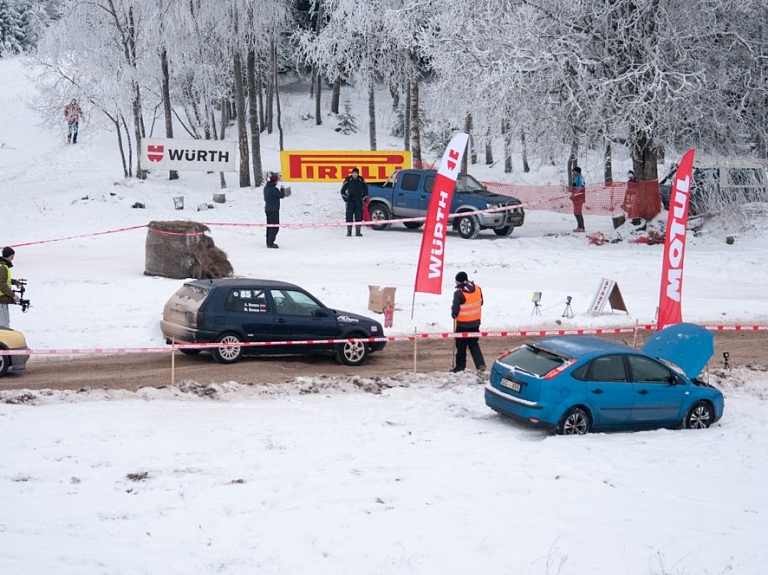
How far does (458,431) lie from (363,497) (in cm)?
307

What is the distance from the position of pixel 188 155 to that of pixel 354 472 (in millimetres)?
23196

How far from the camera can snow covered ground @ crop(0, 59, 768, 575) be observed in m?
7.83

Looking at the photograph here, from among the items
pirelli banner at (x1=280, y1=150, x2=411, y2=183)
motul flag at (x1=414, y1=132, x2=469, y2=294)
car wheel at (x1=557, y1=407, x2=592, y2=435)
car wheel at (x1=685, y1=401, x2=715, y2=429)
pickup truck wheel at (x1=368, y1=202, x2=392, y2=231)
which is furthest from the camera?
pirelli banner at (x1=280, y1=150, x2=411, y2=183)

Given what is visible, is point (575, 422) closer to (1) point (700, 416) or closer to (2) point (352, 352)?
(1) point (700, 416)

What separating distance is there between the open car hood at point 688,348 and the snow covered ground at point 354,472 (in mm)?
924

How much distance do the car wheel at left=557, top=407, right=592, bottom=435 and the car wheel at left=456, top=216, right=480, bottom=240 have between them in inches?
594

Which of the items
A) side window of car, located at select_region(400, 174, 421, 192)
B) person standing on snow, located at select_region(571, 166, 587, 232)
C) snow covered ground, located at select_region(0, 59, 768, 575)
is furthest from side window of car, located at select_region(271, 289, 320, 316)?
person standing on snow, located at select_region(571, 166, 587, 232)

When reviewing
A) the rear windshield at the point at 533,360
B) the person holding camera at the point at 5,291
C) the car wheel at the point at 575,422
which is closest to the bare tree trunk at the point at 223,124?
the person holding camera at the point at 5,291

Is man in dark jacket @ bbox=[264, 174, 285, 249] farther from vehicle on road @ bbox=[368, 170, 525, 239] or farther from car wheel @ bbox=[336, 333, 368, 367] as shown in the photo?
car wheel @ bbox=[336, 333, 368, 367]

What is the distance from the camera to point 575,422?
12047 millimetres

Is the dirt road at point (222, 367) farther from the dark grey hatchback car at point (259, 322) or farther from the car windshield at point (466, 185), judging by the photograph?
the car windshield at point (466, 185)

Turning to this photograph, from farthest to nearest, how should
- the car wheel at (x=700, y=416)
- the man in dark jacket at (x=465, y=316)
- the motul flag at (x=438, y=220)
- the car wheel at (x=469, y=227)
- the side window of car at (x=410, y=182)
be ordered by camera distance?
the side window of car at (x=410, y=182)
the car wheel at (x=469, y=227)
the motul flag at (x=438, y=220)
the man in dark jacket at (x=465, y=316)
the car wheel at (x=700, y=416)

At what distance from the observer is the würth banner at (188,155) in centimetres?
3100

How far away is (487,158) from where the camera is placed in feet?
152
